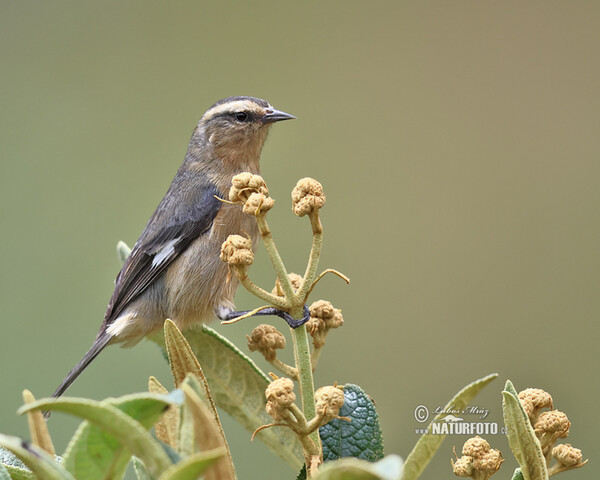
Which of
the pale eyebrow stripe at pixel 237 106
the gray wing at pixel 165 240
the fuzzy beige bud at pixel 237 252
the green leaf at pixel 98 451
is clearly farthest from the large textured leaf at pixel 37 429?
the pale eyebrow stripe at pixel 237 106

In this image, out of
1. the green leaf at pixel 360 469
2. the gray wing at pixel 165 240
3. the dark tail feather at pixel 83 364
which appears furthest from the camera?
the gray wing at pixel 165 240

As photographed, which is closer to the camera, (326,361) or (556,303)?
(326,361)

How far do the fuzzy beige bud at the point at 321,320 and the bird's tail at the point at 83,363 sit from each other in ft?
4.63

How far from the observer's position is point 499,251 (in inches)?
181

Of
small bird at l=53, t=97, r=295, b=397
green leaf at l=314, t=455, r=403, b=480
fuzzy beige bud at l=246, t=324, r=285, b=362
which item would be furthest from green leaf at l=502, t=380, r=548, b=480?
small bird at l=53, t=97, r=295, b=397

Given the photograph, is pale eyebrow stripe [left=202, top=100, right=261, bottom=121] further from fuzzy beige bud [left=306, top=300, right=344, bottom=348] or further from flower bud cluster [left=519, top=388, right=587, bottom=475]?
flower bud cluster [left=519, top=388, right=587, bottom=475]

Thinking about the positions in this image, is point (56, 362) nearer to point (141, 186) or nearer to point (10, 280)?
point (10, 280)

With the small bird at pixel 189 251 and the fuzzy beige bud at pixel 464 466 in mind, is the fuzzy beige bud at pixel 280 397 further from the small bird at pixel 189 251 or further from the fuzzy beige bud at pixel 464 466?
the small bird at pixel 189 251

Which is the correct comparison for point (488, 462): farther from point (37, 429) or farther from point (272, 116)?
point (272, 116)

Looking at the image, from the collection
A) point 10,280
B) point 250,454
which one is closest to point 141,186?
point 10,280

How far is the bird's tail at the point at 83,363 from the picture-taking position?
2377mm

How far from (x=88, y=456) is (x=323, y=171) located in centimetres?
428

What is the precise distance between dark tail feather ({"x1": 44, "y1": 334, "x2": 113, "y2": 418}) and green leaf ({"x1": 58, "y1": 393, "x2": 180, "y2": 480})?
1567 mm

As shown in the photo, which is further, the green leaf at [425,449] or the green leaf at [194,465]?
the green leaf at [425,449]
